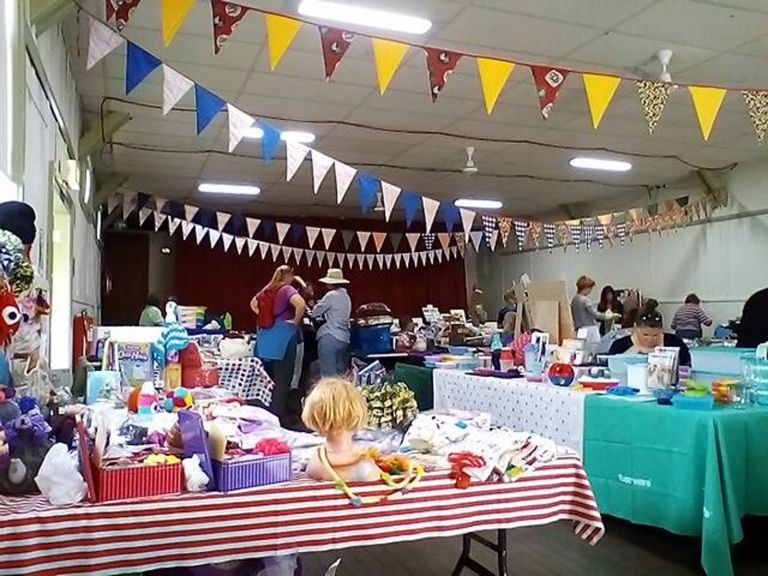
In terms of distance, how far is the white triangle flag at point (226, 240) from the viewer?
10.5m

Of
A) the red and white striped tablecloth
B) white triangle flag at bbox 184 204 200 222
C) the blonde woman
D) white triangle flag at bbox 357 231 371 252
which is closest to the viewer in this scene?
the red and white striped tablecloth

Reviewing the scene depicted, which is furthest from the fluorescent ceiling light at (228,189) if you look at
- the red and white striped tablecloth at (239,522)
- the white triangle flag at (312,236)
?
the red and white striped tablecloth at (239,522)

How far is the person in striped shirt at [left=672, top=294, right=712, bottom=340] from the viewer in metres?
8.38

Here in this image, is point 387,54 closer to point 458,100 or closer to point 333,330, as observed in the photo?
point 458,100

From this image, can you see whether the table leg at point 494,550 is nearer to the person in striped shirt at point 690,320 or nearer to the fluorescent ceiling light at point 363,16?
the fluorescent ceiling light at point 363,16

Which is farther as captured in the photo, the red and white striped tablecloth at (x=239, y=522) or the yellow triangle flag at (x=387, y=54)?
the yellow triangle flag at (x=387, y=54)

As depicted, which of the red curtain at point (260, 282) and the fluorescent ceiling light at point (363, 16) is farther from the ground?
the fluorescent ceiling light at point (363, 16)

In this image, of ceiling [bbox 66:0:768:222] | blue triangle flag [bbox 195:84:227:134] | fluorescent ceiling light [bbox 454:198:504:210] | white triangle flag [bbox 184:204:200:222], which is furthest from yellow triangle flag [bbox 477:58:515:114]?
fluorescent ceiling light [bbox 454:198:504:210]

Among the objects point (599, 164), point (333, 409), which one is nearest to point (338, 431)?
point (333, 409)

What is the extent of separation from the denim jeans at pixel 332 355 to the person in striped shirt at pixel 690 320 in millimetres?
4296

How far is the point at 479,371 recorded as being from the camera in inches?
167

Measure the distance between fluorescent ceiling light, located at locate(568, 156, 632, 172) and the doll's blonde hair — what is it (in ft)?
22.3

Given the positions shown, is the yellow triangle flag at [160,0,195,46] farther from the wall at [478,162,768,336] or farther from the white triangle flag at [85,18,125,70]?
the wall at [478,162,768,336]

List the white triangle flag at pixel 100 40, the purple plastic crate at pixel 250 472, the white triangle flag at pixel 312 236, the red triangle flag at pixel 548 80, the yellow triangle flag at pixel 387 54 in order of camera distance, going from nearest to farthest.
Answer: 1. the purple plastic crate at pixel 250 472
2. the white triangle flag at pixel 100 40
3. the yellow triangle flag at pixel 387 54
4. the red triangle flag at pixel 548 80
5. the white triangle flag at pixel 312 236
